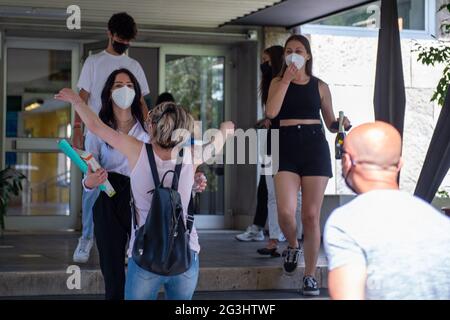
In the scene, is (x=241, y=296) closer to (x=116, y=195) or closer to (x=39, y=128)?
(x=116, y=195)

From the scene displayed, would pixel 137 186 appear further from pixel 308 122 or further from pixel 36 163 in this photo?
pixel 36 163

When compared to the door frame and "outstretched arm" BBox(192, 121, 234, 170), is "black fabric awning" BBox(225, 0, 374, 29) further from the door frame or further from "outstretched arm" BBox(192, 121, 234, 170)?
"outstretched arm" BBox(192, 121, 234, 170)

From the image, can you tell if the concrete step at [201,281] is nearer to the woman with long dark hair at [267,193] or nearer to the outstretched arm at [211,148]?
the woman with long dark hair at [267,193]

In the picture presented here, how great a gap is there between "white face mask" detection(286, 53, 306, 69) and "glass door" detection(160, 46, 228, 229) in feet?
15.4

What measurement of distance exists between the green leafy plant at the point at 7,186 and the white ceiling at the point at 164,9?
6.43ft

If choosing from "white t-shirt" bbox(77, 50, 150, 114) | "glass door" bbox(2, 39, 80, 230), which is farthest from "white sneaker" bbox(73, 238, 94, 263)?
"glass door" bbox(2, 39, 80, 230)

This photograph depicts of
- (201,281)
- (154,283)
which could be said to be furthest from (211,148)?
(201,281)

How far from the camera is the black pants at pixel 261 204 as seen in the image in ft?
31.1

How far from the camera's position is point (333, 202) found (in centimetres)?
1048

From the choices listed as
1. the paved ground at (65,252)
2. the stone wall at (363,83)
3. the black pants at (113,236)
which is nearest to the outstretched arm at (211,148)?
the black pants at (113,236)

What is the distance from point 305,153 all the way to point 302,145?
7cm

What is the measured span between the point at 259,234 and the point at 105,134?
5621mm

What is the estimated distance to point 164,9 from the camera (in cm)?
980

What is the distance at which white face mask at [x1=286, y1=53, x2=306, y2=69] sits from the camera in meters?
6.69
